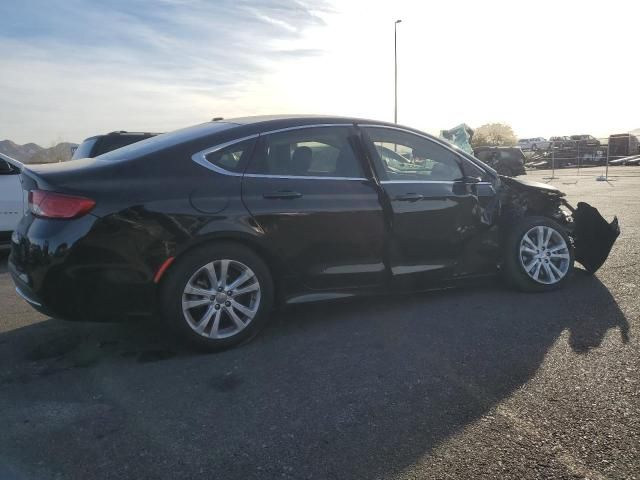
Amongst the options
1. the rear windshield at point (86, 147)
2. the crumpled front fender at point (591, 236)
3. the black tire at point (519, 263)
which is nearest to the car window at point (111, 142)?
the rear windshield at point (86, 147)

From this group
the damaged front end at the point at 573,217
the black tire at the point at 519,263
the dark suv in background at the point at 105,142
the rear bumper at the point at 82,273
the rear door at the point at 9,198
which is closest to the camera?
the rear bumper at the point at 82,273

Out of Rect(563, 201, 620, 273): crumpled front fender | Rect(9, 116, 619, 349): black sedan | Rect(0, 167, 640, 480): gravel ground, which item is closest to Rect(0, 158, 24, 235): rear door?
Rect(0, 167, 640, 480): gravel ground

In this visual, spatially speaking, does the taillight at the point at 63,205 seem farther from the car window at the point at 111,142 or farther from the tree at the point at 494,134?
the tree at the point at 494,134

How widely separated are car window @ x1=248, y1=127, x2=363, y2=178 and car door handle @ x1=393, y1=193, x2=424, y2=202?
378 mm

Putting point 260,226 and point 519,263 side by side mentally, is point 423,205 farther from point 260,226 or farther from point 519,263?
point 260,226

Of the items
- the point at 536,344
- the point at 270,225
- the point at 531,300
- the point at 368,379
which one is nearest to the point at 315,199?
the point at 270,225

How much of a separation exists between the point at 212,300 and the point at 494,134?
48120 mm

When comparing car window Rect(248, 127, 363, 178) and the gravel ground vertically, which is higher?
car window Rect(248, 127, 363, 178)

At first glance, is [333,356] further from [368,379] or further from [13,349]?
[13,349]

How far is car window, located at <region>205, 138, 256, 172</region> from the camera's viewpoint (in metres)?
4.02

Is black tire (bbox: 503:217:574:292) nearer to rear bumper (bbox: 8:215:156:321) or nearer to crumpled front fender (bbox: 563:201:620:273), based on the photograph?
crumpled front fender (bbox: 563:201:620:273)

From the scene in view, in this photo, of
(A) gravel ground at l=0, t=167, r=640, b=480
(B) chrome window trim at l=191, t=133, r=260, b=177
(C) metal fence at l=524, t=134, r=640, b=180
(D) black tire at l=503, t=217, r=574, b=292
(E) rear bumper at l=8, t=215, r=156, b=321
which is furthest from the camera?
(C) metal fence at l=524, t=134, r=640, b=180

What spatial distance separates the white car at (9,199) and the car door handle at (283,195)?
481 centimetres

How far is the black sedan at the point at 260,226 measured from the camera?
362 cm
